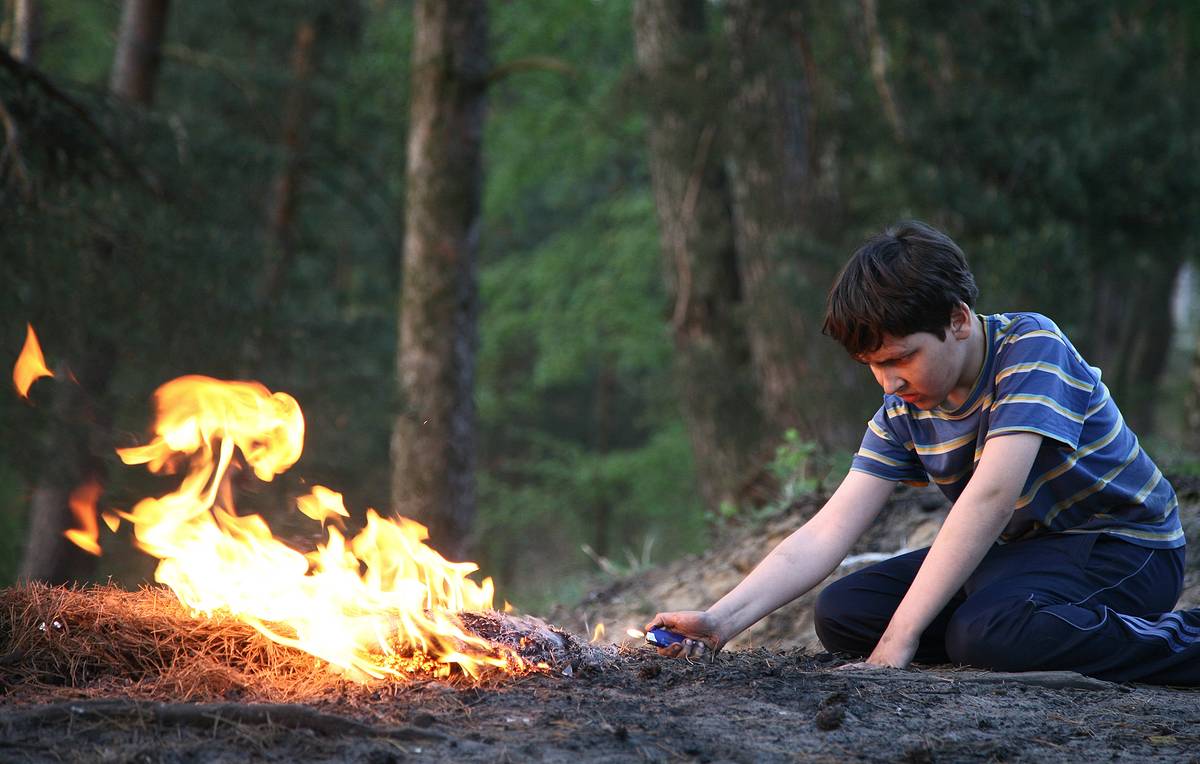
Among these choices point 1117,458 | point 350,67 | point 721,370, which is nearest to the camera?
point 1117,458

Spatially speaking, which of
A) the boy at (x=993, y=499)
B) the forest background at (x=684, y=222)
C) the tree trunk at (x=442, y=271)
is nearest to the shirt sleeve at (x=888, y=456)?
the boy at (x=993, y=499)

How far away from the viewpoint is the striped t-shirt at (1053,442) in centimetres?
352

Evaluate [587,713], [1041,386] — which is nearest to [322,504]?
[587,713]

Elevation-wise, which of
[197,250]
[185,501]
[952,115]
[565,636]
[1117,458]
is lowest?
[565,636]

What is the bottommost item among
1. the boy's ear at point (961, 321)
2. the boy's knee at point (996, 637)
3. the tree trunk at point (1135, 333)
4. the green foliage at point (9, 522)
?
the green foliage at point (9, 522)

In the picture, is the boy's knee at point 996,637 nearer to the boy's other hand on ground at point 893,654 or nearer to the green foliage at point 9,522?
the boy's other hand on ground at point 893,654

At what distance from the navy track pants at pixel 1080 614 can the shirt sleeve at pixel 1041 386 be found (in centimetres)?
43

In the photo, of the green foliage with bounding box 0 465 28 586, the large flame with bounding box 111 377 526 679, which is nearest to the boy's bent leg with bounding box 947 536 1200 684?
the large flame with bounding box 111 377 526 679

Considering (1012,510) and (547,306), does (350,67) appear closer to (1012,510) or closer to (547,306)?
(547,306)

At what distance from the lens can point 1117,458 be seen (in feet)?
12.1

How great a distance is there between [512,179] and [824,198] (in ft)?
31.2

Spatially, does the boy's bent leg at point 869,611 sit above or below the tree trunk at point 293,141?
below

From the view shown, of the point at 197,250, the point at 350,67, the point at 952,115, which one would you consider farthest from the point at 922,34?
the point at 350,67

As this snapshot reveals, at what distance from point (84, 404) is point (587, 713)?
5.82 m
